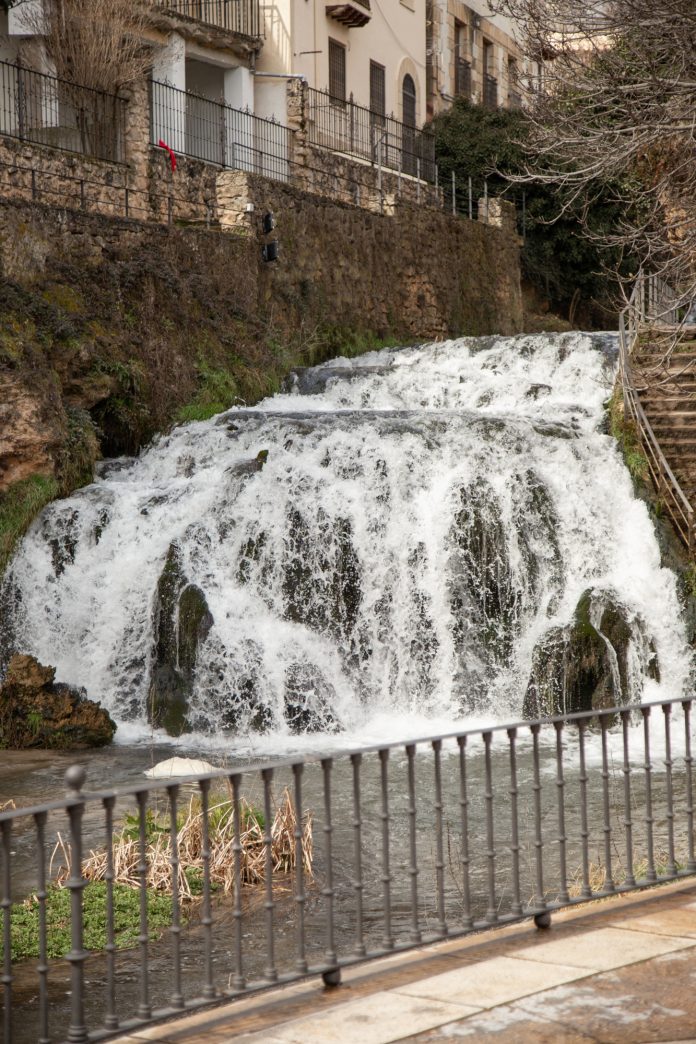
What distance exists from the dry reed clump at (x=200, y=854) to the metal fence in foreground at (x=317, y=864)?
0.02m

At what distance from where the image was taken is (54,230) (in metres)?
20.5

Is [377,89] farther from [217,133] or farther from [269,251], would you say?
[269,251]

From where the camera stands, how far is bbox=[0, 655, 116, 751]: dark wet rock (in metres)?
14.7

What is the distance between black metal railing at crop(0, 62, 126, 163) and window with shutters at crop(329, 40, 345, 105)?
8.95 meters

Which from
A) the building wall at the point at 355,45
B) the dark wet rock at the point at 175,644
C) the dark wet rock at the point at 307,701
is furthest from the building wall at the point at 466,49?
the dark wet rock at the point at 307,701

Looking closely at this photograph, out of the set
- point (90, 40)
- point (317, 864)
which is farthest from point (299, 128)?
point (317, 864)

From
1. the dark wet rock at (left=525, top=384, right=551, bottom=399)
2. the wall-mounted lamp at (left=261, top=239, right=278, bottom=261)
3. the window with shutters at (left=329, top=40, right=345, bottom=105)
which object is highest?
the window with shutters at (left=329, top=40, right=345, bottom=105)

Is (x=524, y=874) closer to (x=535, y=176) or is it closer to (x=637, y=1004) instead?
(x=637, y=1004)

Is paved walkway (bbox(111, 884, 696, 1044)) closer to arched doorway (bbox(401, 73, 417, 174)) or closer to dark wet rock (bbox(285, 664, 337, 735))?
dark wet rock (bbox(285, 664, 337, 735))

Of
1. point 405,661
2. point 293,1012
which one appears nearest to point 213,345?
point 405,661

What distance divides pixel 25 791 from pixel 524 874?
16.2ft

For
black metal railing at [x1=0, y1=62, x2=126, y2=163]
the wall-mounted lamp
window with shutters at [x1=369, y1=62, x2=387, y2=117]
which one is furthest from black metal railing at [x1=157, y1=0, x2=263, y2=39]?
the wall-mounted lamp

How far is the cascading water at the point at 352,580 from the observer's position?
15.8m

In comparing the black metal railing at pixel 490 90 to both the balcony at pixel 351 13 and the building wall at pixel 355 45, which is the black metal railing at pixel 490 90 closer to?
the building wall at pixel 355 45
